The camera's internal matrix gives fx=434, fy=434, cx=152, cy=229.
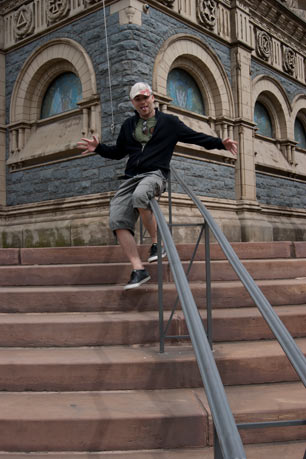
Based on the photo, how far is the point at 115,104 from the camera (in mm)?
8992

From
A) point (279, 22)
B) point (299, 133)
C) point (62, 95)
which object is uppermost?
point (279, 22)

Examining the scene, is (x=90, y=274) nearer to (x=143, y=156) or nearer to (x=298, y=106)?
(x=143, y=156)

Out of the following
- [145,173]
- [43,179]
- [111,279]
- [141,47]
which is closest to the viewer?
[145,173]

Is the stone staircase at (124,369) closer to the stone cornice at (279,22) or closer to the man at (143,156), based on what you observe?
the man at (143,156)

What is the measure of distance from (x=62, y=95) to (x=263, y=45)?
6285mm

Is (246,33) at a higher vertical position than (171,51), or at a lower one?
higher

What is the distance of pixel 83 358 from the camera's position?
10.3 ft

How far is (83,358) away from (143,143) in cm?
214

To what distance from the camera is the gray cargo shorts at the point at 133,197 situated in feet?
12.8

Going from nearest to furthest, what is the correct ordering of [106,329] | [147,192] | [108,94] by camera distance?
[106,329], [147,192], [108,94]

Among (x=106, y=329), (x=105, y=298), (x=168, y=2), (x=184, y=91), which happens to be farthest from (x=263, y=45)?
(x=106, y=329)

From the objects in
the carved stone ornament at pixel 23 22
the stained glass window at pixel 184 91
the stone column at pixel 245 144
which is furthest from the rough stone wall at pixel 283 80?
the carved stone ornament at pixel 23 22

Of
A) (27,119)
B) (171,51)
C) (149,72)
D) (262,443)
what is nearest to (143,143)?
(262,443)

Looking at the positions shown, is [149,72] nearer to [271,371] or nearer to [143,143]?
[143,143]
